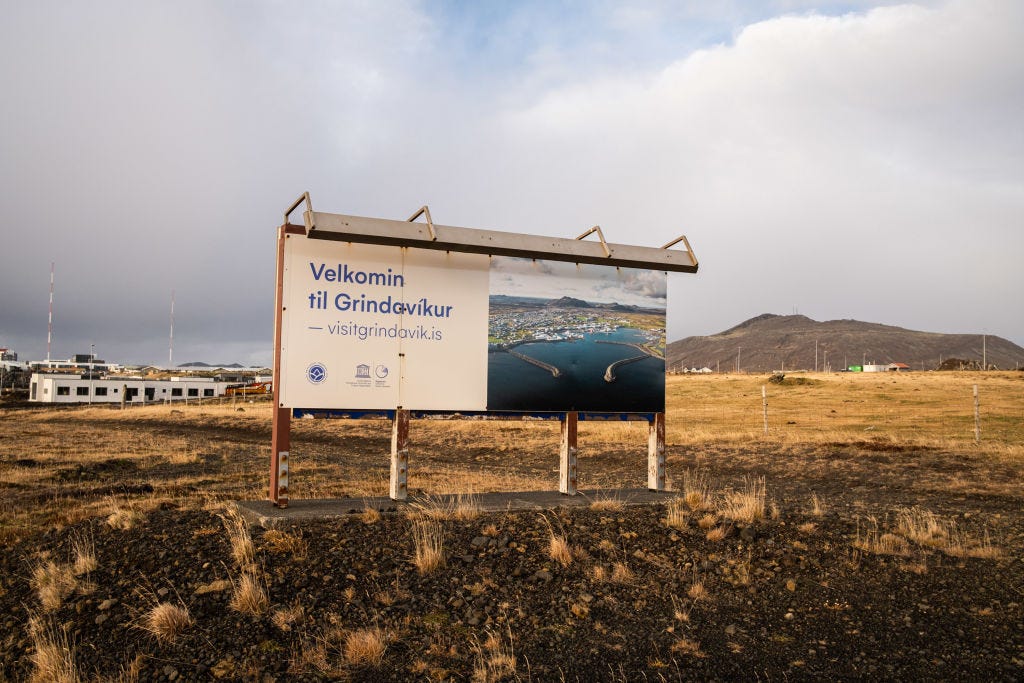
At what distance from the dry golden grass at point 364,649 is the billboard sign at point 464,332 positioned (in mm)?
4070

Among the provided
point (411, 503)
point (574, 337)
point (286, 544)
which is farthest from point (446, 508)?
point (574, 337)

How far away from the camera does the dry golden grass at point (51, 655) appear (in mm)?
5617

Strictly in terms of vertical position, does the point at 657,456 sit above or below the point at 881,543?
above

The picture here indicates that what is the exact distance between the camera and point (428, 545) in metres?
7.63

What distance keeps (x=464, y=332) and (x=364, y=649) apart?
537cm

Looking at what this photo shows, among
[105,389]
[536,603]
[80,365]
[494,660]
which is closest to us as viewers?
[494,660]

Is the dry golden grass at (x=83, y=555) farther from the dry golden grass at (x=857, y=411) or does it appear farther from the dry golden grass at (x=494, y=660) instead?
the dry golden grass at (x=857, y=411)

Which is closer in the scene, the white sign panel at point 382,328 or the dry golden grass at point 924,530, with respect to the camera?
the dry golden grass at point 924,530

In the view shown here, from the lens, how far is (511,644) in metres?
6.12

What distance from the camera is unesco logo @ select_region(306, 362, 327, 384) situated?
952 centimetres

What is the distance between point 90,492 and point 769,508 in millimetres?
13735

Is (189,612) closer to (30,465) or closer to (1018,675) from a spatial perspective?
(1018,675)

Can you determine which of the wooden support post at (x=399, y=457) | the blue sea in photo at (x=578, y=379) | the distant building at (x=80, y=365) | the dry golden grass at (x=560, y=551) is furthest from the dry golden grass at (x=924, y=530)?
the distant building at (x=80, y=365)

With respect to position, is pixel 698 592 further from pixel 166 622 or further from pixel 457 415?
pixel 166 622
